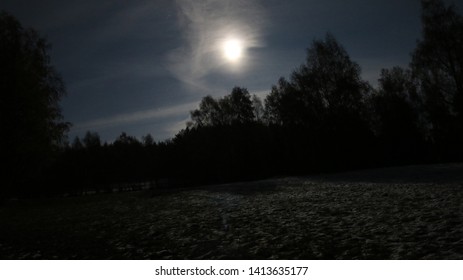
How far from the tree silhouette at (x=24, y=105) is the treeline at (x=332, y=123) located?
85.8 feet

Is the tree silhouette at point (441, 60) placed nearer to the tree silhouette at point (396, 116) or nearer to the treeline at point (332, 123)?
the treeline at point (332, 123)

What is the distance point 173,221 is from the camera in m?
11.4

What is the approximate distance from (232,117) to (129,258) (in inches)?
2234

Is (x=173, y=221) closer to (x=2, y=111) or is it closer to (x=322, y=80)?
(x=2, y=111)

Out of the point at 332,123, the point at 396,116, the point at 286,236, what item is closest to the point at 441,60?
the point at 332,123

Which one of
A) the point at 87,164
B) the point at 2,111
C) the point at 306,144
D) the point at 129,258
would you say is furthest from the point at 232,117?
the point at 129,258

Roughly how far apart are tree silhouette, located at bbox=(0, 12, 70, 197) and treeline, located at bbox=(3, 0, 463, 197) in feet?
85.8

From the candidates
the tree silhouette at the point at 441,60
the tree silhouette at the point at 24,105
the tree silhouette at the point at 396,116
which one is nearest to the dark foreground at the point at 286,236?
the tree silhouette at the point at 24,105

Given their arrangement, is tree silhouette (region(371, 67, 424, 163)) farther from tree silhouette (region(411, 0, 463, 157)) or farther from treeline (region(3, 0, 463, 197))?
tree silhouette (region(411, 0, 463, 157))

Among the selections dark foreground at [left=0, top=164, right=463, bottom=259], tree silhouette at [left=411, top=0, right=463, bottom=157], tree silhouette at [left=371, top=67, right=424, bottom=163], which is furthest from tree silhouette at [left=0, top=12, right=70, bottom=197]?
tree silhouette at [left=371, top=67, right=424, bottom=163]

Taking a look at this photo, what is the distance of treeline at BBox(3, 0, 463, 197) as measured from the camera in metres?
27.1

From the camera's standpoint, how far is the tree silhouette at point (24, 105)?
19.3m

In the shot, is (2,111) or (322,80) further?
(322,80)
